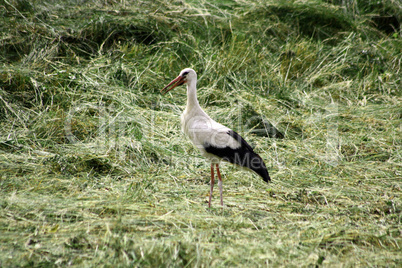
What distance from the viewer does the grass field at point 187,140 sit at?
269 cm

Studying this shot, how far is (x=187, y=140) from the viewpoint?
464 cm

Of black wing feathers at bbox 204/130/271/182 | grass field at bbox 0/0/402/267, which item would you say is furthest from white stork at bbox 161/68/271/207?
grass field at bbox 0/0/402/267

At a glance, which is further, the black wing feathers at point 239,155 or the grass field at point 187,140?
the black wing feathers at point 239,155

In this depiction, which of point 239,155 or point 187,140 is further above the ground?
point 239,155

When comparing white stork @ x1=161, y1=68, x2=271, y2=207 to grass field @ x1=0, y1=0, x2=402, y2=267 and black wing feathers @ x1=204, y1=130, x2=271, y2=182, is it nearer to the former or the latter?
black wing feathers @ x1=204, y1=130, x2=271, y2=182

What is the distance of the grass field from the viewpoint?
8.82ft

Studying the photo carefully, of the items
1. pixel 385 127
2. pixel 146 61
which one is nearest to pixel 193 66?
pixel 146 61

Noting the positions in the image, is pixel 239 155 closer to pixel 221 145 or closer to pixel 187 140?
pixel 221 145

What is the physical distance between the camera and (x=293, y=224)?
315 cm

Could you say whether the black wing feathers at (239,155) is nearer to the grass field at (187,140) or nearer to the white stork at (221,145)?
the white stork at (221,145)

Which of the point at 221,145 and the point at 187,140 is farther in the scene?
the point at 187,140

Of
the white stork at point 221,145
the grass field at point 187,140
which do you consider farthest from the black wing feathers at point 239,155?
the grass field at point 187,140

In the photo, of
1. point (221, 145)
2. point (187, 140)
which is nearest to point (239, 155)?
point (221, 145)

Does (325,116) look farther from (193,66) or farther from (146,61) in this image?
(146,61)
